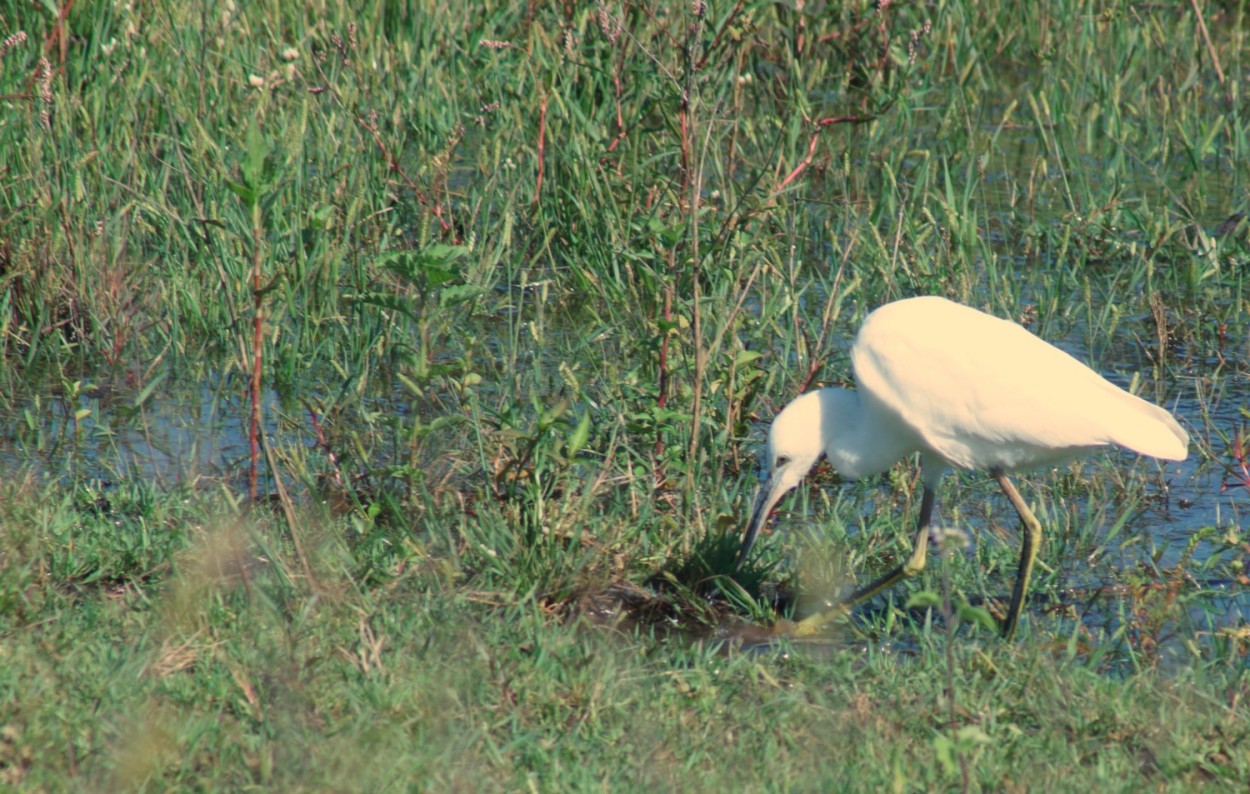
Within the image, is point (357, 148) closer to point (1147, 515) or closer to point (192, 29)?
point (192, 29)

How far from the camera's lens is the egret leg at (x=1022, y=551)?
12.0 ft

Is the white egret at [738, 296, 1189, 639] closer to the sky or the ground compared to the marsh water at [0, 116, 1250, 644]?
closer to the sky

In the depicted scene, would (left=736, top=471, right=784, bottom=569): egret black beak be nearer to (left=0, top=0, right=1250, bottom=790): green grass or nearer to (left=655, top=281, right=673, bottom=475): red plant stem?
(left=0, top=0, right=1250, bottom=790): green grass

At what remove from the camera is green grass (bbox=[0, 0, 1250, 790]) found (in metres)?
2.95

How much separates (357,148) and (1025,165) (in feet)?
10.2

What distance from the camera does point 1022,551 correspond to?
3840mm

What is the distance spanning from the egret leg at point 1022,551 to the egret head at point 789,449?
44cm

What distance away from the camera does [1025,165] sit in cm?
709

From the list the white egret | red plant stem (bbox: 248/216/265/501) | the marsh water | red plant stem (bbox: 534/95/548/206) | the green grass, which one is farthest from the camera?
red plant stem (bbox: 534/95/548/206)

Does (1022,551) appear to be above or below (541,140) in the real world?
below

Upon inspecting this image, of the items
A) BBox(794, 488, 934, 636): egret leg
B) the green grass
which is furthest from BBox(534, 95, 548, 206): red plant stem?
BBox(794, 488, 934, 636): egret leg

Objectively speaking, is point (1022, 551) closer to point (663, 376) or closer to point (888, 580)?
point (888, 580)

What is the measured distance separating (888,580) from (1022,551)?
323 millimetres

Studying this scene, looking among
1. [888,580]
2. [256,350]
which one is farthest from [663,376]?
[256,350]
